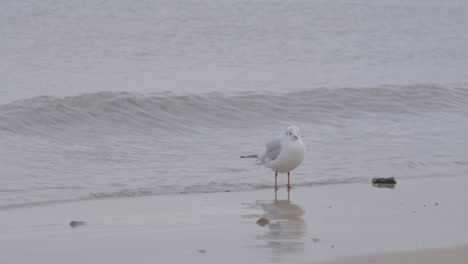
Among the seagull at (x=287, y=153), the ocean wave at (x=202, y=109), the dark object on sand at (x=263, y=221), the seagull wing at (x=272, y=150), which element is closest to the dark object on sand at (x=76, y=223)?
the dark object on sand at (x=263, y=221)

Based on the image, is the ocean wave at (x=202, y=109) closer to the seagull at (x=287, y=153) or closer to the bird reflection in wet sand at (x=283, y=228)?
the seagull at (x=287, y=153)

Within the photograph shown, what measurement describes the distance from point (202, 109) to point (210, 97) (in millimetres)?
992

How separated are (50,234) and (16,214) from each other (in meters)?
0.93

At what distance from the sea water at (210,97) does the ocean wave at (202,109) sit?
35 mm

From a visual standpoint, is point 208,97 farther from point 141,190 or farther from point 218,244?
point 218,244

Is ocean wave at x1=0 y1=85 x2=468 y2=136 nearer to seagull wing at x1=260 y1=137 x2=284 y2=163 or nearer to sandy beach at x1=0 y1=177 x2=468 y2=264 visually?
seagull wing at x1=260 y1=137 x2=284 y2=163

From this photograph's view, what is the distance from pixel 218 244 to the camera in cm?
555

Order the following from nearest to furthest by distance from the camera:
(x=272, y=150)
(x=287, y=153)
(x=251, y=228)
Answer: (x=251, y=228), (x=287, y=153), (x=272, y=150)

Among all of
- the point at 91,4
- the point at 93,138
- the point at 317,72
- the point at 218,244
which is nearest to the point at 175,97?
the point at 93,138

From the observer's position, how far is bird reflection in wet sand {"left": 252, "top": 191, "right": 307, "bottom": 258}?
214 inches

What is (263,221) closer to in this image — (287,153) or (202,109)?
→ (287,153)

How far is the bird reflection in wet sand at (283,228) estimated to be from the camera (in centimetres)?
545

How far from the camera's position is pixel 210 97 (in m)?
14.5

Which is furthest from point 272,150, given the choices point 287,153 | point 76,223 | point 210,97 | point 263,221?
point 210,97
